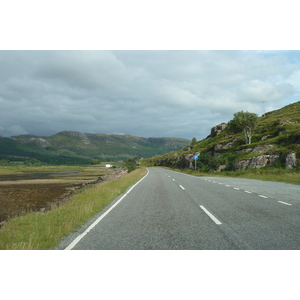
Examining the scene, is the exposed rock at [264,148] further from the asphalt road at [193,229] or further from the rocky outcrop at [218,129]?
the rocky outcrop at [218,129]

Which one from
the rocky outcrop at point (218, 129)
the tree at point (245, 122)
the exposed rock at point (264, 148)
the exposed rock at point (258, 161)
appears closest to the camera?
the exposed rock at point (258, 161)

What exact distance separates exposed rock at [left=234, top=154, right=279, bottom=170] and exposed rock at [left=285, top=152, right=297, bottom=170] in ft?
8.40

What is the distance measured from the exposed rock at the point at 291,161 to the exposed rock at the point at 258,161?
2.56 meters

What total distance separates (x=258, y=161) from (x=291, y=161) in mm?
5684

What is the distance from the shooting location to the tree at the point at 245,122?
59.6 meters

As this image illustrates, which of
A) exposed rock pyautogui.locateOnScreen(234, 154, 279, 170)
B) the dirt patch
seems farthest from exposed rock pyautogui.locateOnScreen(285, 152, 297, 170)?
the dirt patch

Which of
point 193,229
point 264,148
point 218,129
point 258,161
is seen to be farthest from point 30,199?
point 218,129

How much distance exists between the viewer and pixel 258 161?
3791 centimetres

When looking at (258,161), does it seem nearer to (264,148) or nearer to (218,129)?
(264,148)

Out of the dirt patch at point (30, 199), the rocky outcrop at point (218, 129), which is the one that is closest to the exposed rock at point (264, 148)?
the dirt patch at point (30, 199)
